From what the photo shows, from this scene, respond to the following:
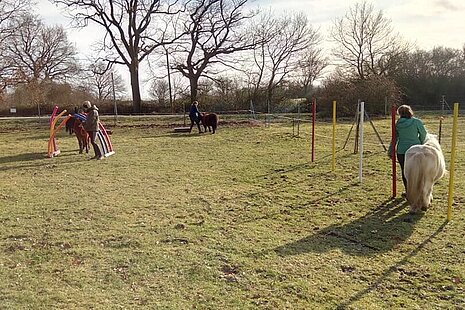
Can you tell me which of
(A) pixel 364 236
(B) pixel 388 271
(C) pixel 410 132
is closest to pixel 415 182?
(C) pixel 410 132

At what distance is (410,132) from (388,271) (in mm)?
3265

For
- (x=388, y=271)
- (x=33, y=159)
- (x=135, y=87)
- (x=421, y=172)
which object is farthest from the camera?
(x=135, y=87)

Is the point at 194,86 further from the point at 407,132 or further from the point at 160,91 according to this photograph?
the point at 407,132

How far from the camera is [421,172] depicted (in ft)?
19.4

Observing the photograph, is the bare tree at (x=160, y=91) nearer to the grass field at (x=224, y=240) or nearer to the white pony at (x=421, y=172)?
the grass field at (x=224, y=240)

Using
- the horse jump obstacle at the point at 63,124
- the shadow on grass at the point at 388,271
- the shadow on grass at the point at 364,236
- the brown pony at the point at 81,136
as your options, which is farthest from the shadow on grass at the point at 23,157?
the shadow on grass at the point at 388,271

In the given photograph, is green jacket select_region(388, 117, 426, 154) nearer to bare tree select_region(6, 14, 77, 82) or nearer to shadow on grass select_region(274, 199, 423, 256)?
shadow on grass select_region(274, 199, 423, 256)

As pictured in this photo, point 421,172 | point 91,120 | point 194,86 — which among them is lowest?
point 421,172

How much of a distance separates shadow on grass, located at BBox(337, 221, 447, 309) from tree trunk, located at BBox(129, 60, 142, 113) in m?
29.7

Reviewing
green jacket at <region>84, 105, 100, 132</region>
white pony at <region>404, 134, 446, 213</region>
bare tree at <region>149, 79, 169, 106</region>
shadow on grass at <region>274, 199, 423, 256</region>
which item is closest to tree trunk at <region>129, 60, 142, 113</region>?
bare tree at <region>149, 79, 169, 106</region>

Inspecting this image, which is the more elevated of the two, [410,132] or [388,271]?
[410,132]

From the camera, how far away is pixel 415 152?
6.00 m

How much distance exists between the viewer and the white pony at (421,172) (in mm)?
5906

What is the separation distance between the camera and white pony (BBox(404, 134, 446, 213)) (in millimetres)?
5906
